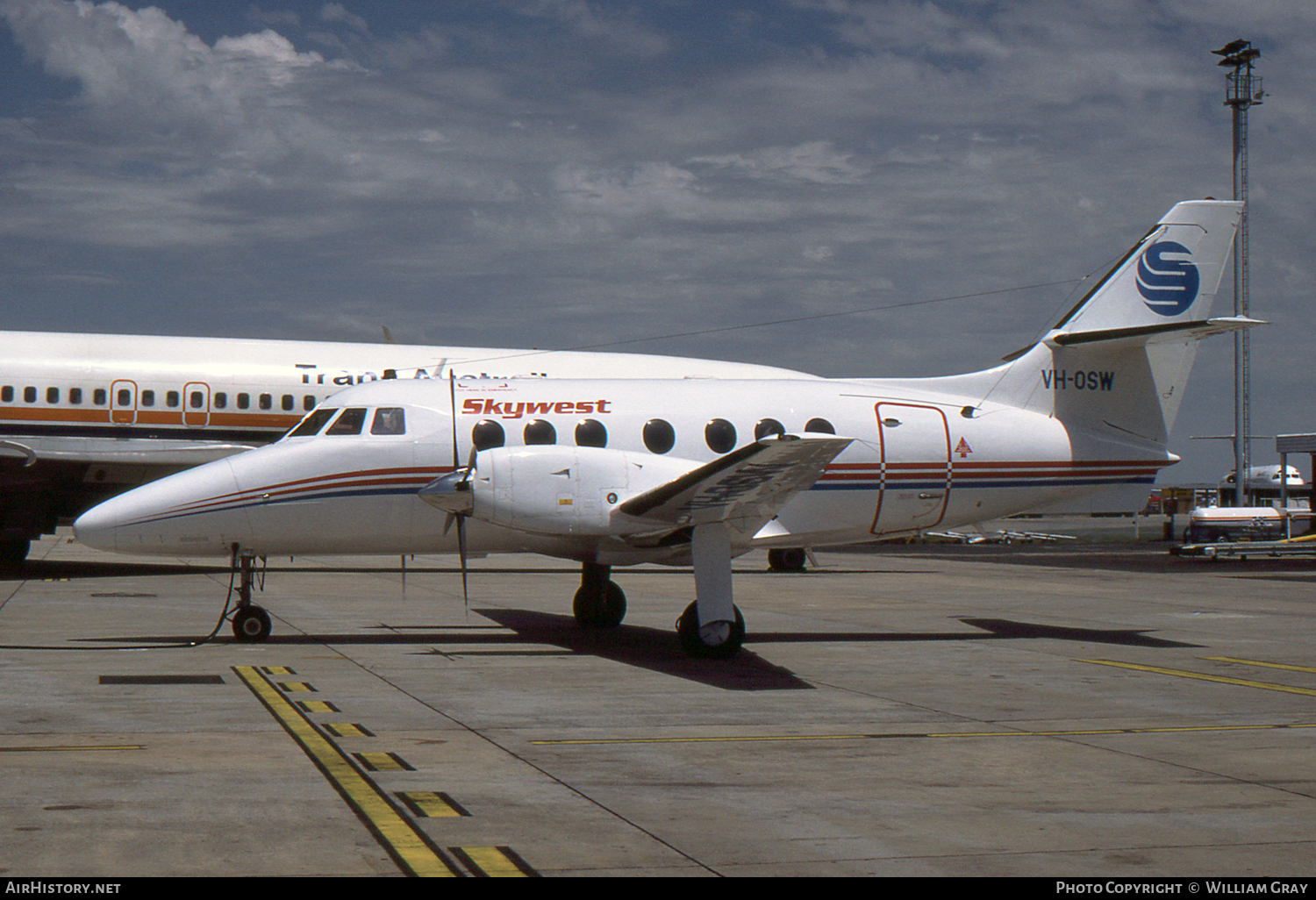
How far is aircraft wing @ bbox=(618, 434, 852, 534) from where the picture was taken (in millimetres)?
11422

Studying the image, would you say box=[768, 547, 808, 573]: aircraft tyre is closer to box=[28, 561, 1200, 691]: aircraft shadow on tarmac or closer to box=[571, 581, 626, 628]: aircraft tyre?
box=[28, 561, 1200, 691]: aircraft shadow on tarmac

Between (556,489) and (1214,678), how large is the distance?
6729mm

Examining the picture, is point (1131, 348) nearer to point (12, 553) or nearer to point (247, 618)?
point (247, 618)

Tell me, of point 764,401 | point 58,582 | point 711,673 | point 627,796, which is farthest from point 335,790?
point 58,582

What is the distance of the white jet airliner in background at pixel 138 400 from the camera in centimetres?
2344

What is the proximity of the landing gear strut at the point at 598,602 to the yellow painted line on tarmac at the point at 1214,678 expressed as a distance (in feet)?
Answer: 18.3

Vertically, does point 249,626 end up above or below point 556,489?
below

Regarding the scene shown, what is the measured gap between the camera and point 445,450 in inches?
562

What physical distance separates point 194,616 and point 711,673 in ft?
26.3

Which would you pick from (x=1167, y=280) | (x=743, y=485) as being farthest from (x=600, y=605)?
(x=1167, y=280)

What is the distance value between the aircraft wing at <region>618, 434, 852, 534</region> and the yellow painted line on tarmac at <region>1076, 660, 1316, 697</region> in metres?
3.85

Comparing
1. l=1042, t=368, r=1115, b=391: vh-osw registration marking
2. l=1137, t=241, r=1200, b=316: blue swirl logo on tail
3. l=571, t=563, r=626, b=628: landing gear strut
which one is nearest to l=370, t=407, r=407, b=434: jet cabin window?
l=571, t=563, r=626, b=628: landing gear strut

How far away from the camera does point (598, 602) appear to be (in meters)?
15.6

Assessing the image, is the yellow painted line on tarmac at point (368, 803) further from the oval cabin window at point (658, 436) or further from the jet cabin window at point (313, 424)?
the oval cabin window at point (658, 436)
